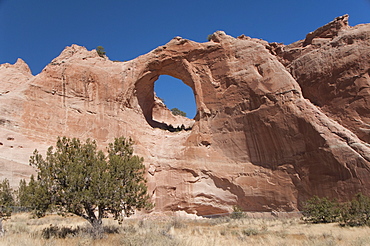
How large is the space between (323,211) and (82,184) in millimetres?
12180

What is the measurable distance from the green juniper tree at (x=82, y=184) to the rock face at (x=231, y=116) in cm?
933

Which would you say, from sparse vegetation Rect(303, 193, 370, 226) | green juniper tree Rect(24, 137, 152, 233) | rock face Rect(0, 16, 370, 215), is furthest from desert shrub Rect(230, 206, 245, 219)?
green juniper tree Rect(24, 137, 152, 233)

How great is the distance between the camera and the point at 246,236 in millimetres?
12547

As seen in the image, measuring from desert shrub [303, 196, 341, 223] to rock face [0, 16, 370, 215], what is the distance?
1168mm

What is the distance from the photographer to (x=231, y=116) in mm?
22516

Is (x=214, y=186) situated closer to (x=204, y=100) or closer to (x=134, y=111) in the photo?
(x=204, y=100)

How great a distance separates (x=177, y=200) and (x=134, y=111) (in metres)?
8.71

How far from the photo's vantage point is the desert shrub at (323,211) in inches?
627

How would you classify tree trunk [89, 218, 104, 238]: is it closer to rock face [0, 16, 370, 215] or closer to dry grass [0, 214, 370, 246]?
dry grass [0, 214, 370, 246]

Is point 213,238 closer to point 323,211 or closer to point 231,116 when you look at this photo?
point 323,211

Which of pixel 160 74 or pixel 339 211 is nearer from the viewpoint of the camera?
pixel 339 211

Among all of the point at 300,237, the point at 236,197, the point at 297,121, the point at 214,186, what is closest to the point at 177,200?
the point at 214,186

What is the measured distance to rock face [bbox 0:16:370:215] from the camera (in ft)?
61.6

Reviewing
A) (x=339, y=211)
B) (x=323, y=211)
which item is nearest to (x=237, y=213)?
(x=323, y=211)
